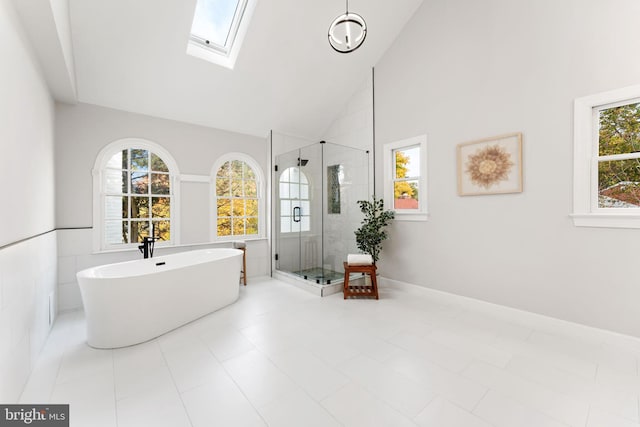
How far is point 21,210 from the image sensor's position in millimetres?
1948

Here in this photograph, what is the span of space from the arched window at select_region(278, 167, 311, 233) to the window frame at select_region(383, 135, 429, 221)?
1253 mm

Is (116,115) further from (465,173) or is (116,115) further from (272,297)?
(465,173)

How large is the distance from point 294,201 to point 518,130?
3088mm

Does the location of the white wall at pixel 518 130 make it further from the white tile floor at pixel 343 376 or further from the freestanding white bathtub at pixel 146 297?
the freestanding white bathtub at pixel 146 297

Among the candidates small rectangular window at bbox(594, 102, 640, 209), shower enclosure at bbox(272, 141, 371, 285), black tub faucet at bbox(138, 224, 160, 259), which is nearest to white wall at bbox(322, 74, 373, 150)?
shower enclosure at bbox(272, 141, 371, 285)

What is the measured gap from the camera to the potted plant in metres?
3.88

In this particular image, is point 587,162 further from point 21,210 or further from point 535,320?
point 21,210

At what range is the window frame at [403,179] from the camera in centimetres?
365

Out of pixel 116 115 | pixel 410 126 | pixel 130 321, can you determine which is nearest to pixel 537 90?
pixel 410 126

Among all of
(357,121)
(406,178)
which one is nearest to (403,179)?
(406,178)

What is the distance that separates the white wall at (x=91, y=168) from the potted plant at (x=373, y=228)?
2.39 meters

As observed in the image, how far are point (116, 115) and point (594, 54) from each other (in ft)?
17.0

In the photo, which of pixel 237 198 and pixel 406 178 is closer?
pixel 406 178

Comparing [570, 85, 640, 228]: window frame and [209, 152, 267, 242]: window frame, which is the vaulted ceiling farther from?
[570, 85, 640, 228]: window frame
